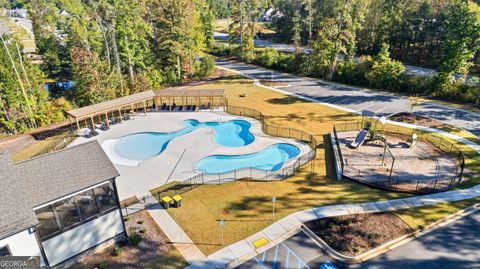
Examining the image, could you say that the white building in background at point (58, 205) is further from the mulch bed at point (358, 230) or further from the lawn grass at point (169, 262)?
the mulch bed at point (358, 230)

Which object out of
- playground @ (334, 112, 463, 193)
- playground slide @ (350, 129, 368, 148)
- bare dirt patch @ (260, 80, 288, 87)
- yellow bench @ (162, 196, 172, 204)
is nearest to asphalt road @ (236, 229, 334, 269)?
yellow bench @ (162, 196, 172, 204)

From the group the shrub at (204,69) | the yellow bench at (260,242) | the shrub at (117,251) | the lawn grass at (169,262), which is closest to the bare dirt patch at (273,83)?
the shrub at (204,69)

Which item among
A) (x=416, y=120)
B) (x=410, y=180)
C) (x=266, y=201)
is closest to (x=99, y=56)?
(x=266, y=201)

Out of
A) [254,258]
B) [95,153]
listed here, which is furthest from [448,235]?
[95,153]

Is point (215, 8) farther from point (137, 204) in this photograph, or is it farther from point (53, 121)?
point (137, 204)

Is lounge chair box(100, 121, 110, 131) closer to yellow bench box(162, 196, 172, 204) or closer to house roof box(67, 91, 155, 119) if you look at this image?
house roof box(67, 91, 155, 119)
